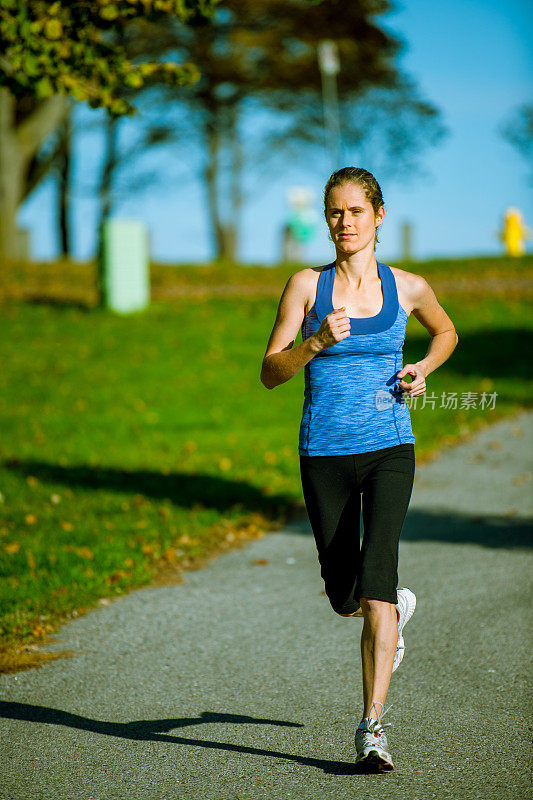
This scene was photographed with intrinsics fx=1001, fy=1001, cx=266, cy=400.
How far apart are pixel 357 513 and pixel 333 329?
83 cm

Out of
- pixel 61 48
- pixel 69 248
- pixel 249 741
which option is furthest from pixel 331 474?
pixel 69 248

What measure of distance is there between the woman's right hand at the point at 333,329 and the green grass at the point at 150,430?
276 centimetres

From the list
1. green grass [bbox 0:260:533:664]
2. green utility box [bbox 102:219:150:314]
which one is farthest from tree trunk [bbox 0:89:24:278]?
green utility box [bbox 102:219:150:314]

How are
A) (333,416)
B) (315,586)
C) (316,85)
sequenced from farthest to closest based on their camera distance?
(316,85) < (315,586) < (333,416)

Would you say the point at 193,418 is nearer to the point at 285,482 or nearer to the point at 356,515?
the point at 285,482

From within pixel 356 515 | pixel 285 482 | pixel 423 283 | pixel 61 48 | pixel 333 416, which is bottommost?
pixel 285 482

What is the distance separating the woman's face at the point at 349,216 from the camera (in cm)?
375

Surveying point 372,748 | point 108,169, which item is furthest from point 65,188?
point 372,748

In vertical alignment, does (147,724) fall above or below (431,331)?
below

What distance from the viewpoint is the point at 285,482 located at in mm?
9141

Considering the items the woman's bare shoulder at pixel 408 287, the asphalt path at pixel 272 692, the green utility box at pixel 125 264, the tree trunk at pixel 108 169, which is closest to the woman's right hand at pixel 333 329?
the woman's bare shoulder at pixel 408 287

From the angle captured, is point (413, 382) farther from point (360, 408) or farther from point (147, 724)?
point (147, 724)

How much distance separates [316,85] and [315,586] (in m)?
30.8

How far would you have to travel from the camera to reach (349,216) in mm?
3748
